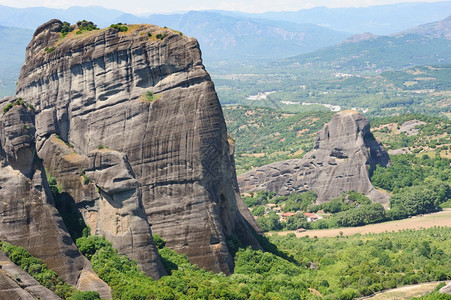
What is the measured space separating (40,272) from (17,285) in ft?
14.6

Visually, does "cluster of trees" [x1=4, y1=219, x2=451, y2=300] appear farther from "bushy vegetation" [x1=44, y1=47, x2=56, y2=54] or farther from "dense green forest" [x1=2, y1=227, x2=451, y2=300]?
"bushy vegetation" [x1=44, y1=47, x2=56, y2=54]

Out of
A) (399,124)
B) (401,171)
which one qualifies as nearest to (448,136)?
(399,124)

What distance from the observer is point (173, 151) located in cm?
5894

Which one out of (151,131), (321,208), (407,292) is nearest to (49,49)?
(151,131)

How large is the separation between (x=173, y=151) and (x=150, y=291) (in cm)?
1414

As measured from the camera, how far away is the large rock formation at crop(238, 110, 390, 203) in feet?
395

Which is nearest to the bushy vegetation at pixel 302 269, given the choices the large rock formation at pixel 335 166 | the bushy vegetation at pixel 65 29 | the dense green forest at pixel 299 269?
the dense green forest at pixel 299 269

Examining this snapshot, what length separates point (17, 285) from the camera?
4303 centimetres

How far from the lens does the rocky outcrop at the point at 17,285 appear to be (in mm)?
42156

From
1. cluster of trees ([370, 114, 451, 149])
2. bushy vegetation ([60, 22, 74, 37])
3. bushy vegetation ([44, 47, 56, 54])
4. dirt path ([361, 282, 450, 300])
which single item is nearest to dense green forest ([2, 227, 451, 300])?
dirt path ([361, 282, 450, 300])

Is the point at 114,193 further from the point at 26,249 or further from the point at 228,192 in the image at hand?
the point at 228,192

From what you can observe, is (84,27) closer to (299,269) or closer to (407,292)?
(299,269)

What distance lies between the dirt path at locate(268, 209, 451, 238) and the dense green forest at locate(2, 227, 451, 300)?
5.51m

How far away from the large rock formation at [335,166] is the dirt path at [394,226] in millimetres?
10757
